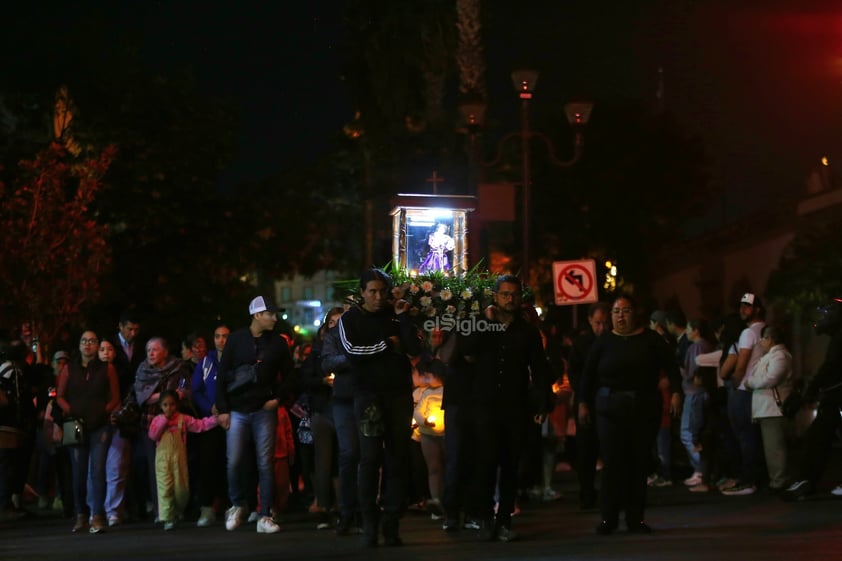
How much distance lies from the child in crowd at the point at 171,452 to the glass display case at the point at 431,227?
427cm

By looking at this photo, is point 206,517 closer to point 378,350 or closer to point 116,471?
point 116,471

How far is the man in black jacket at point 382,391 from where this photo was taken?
35.4ft

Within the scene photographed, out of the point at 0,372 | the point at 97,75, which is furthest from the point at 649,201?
the point at 0,372

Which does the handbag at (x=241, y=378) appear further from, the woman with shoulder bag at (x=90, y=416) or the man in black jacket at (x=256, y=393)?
the woman with shoulder bag at (x=90, y=416)

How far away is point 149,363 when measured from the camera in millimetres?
13430

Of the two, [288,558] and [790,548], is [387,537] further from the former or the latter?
[790,548]

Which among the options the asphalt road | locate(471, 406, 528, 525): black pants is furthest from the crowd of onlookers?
the asphalt road

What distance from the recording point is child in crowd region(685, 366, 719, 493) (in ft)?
50.9

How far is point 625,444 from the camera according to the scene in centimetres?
1120

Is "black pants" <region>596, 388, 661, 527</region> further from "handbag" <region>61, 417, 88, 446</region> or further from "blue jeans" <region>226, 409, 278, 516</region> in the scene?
"handbag" <region>61, 417, 88, 446</region>

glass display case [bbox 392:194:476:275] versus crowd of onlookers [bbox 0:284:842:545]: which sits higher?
glass display case [bbox 392:194:476:275]

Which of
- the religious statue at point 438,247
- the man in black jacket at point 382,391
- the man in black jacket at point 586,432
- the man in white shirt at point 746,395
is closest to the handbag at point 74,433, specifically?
the man in black jacket at point 382,391

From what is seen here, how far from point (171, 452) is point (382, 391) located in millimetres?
3263

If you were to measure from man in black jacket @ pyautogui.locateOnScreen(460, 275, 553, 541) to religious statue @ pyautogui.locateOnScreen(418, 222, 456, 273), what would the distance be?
5.47 metres
